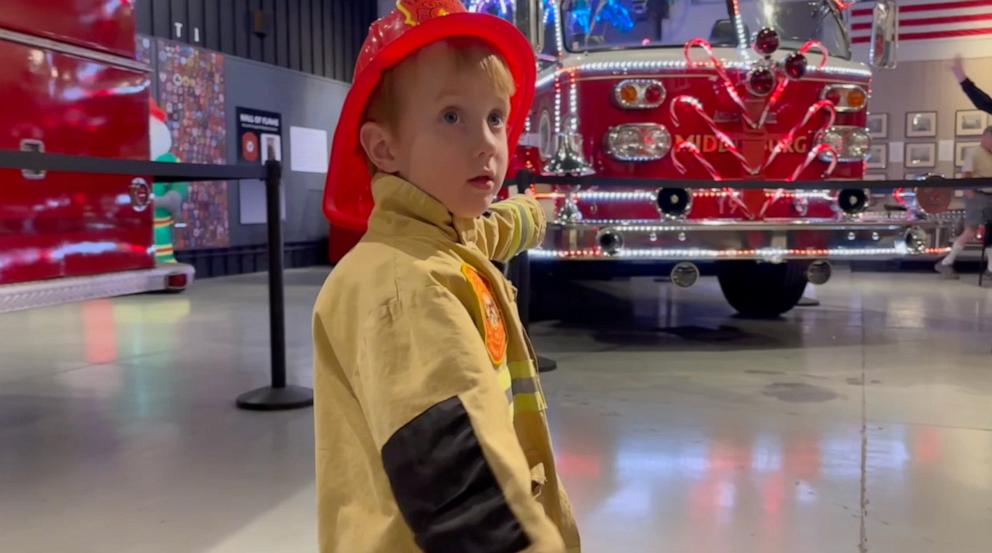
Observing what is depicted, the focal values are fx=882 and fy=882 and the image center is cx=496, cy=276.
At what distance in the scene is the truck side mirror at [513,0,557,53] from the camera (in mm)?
3844

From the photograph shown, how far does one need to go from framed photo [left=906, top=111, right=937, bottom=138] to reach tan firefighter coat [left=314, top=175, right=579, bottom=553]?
449 inches

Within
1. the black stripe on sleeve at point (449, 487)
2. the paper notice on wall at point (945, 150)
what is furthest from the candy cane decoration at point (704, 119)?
the paper notice on wall at point (945, 150)

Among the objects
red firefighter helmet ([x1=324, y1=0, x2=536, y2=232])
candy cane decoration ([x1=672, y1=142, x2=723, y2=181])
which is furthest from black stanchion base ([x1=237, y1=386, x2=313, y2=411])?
candy cane decoration ([x1=672, y1=142, x2=723, y2=181])

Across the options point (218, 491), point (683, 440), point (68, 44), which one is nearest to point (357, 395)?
point (218, 491)

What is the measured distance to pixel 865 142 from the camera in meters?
4.96

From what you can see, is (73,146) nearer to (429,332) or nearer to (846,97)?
(429,332)

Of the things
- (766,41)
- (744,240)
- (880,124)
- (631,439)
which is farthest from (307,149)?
(631,439)

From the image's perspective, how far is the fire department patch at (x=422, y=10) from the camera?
120 cm

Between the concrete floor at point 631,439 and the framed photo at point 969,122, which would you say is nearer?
the concrete floor at point 631,439

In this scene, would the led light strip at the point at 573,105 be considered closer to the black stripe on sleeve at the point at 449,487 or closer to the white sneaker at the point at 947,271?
the black stripe on sleeve at the point at 449,487

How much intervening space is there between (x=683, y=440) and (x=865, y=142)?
9.14ft

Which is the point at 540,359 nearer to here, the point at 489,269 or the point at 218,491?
the point at 218,491

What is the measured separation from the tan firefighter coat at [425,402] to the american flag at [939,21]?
11315mm

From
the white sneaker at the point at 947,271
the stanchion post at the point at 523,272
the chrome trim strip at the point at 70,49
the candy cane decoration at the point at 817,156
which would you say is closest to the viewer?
the chrome trim strip at the point at 70,49
